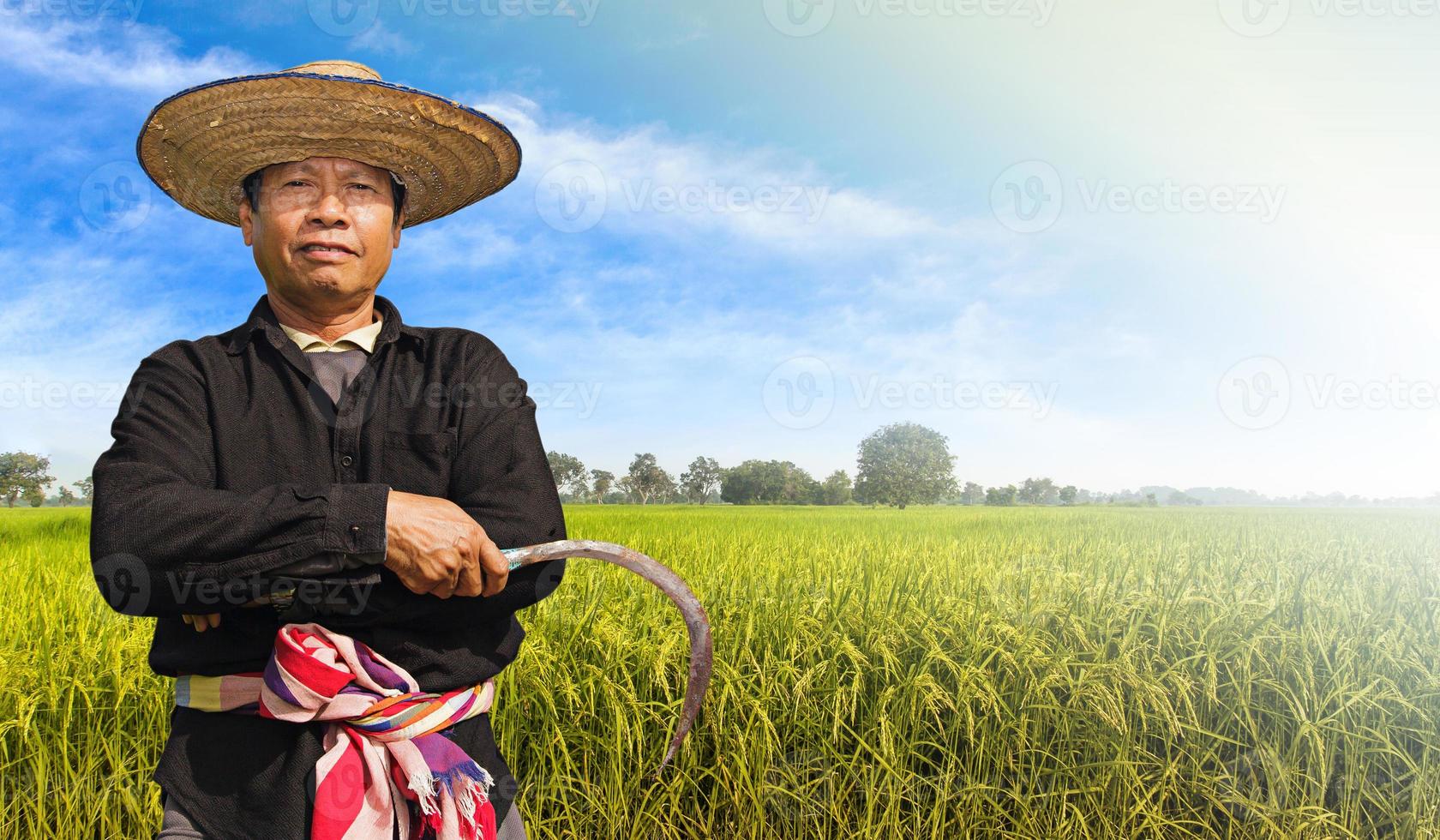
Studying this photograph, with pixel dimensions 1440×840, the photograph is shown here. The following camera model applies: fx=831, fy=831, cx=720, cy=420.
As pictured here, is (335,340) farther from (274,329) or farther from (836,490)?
(836,490)

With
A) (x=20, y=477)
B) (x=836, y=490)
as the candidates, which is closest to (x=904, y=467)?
(x=836, y=490)

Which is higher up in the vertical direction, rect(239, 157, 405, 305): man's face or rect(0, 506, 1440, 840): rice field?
rect(239, 157, 405, 305): man's face

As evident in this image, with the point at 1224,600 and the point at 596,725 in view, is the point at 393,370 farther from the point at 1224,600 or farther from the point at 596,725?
the point at 1224,600

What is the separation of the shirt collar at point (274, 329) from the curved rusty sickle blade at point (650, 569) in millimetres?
619

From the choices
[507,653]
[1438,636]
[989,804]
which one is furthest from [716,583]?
[1438,636]

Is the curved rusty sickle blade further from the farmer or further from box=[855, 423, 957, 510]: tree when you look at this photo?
box=[855, 423, 957, 510]: tree

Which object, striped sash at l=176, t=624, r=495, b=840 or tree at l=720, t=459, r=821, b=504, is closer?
striped sash at l=176, t=624, r=495, b=840

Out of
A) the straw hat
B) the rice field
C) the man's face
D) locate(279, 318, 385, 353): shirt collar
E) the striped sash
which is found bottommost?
the rice field

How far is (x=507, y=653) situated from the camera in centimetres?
182

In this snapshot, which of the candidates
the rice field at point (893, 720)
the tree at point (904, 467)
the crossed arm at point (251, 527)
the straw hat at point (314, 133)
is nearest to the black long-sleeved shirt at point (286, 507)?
the crossed arm at point (251, 527)

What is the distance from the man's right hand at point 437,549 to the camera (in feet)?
5.00

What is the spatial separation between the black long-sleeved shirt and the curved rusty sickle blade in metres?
0.07

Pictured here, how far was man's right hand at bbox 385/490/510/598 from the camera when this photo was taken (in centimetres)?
152

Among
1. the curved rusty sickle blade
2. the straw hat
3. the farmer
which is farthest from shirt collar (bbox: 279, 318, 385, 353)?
the curved rusty sickle blade
